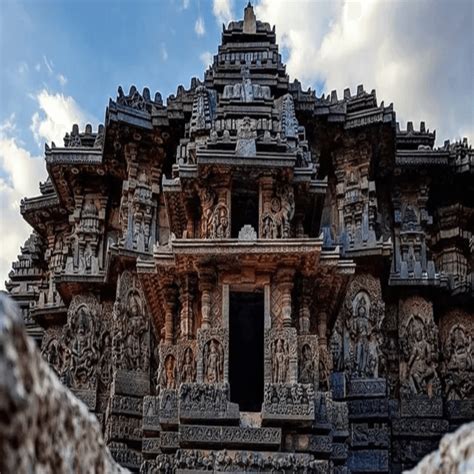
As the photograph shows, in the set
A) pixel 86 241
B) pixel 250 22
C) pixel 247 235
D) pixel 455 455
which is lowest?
pixel 455 455

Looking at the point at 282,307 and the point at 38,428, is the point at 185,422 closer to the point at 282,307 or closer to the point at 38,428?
the point at 282,307

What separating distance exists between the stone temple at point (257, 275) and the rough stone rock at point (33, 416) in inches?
483

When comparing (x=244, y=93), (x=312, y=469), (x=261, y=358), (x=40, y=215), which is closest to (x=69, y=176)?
(x=40, y=215)

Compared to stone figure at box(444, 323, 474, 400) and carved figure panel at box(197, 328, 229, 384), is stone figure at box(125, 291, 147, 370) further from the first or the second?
stone figure at box(444, 323, 474, 400)

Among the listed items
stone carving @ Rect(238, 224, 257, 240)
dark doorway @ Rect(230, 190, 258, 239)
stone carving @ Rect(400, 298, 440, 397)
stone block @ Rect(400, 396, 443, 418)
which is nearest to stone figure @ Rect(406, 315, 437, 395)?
stone carving @ Rect(400, 298, 440, 397)

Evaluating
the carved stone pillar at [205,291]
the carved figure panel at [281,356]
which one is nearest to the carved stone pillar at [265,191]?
the carved stone pillar at [205,291]

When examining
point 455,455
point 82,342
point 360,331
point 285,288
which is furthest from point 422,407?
point 455,455

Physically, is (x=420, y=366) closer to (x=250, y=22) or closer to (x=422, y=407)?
(x=422, y=407)

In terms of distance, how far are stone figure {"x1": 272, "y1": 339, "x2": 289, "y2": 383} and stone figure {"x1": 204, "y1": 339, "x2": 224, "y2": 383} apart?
3.14 feet

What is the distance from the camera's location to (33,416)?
277 centimetres

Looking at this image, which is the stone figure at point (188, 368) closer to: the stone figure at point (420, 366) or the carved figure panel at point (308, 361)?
the carved figure panel at point (308, 361)

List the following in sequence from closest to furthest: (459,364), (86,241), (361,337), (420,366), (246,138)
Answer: (246,138)
(361,337)
(420,366)
(459,364)
(86,241)

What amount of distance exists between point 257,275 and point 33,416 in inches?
559

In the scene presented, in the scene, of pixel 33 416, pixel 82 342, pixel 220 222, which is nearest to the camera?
pixel 33 416
